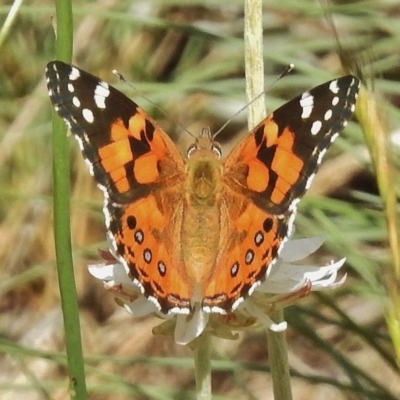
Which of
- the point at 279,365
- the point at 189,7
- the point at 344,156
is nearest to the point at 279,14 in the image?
the point at 189,7

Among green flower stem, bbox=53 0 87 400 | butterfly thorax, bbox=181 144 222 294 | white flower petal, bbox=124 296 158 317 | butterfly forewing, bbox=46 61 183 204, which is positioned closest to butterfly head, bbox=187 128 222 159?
butterfly thorax, bbox=181 144 222 294

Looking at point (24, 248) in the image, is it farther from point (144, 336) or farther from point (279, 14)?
point (279, 14)

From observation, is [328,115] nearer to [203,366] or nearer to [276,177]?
[276,177]

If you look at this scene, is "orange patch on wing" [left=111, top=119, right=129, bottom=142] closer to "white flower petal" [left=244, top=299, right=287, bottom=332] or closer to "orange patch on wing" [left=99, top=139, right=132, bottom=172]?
"orange patch on wing" [left=99, top=139, right=132, bottom=172]

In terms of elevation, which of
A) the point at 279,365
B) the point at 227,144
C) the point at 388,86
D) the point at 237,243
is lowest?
the point at 279,365

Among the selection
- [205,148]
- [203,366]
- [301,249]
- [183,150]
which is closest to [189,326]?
[203,366]

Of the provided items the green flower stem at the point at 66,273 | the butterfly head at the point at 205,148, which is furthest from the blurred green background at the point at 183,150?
the green flower stem at the point at 66,273
